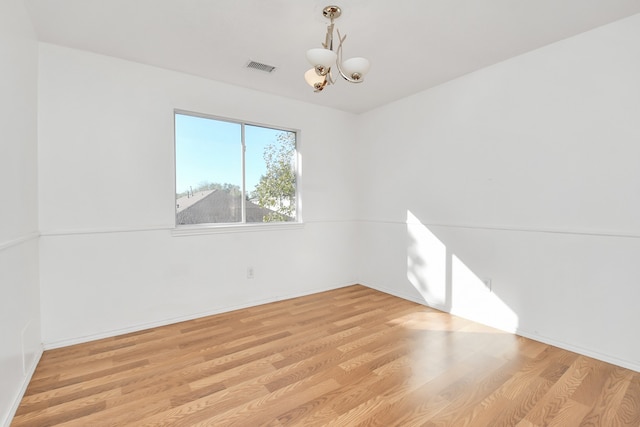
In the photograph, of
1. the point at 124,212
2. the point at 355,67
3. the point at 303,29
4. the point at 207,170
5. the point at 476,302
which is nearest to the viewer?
the point at 355,67

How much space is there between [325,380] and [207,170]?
2445 millimetres

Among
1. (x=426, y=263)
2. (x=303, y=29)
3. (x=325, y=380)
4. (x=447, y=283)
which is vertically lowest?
(x=325, y=380)

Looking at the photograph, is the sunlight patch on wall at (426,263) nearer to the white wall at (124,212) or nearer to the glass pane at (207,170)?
the white wall at (124,212)

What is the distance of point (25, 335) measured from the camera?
6.68 ft

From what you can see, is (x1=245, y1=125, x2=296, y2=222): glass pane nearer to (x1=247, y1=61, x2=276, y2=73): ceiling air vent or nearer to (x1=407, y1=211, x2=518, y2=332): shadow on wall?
(x1=247, y1=61, x2=276, y2=73): ceiling air vent

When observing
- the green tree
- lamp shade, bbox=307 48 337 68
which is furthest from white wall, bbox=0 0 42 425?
the green tree

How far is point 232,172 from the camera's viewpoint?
140 inches

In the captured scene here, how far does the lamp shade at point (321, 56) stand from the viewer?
1743 mm

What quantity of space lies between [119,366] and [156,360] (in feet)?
0.81

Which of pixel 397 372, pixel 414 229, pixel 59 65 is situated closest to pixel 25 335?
pixel 59 65

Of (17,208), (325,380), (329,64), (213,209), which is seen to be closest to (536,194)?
(329,64)

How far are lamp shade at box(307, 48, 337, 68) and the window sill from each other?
2.19 metres

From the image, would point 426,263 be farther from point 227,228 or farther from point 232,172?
point 232,172

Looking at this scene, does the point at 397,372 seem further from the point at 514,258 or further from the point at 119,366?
the point at 119,366
